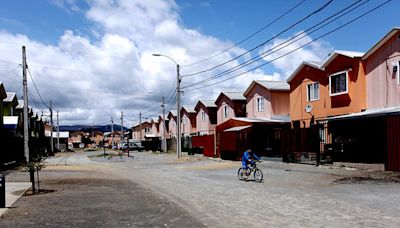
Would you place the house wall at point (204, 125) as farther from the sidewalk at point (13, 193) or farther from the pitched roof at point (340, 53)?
the sidewalk at point (13, 193)

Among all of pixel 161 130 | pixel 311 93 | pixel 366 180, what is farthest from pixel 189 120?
pixel 366 180

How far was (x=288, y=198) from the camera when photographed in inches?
577

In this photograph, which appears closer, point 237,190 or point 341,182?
point 237,190

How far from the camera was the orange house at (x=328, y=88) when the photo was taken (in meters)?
29.5

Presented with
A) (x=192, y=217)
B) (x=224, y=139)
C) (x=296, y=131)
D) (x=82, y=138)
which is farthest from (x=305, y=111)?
(x=82, y=138)

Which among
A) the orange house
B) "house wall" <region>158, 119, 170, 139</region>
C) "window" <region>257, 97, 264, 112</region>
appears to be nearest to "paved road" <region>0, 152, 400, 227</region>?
the orange house

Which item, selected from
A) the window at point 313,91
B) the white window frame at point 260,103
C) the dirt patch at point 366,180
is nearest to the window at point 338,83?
the window at point 313,91

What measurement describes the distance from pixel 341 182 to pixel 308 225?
376 inches

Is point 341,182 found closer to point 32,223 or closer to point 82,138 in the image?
point 32,223

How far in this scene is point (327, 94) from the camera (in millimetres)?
32781

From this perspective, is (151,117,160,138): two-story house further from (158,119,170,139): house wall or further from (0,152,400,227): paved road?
(0,152,400,227): paved road

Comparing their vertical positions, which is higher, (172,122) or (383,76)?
(383,76)

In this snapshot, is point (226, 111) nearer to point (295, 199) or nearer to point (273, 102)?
point (273, 102)

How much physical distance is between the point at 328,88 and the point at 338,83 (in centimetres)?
118
